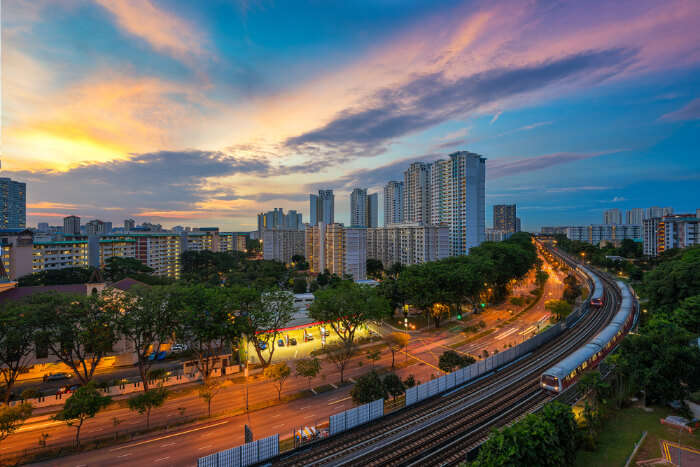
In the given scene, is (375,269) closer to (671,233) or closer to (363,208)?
(363,208)

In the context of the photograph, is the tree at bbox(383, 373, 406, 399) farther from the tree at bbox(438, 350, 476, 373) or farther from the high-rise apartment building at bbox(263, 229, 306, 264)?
the high-rise apartment building at bbox(263, 229, 306, 264)

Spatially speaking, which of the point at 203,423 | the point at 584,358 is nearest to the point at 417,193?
the point at 584,358

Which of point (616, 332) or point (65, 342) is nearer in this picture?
point (65, 342)

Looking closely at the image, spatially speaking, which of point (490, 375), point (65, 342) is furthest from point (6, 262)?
point (490, 375)

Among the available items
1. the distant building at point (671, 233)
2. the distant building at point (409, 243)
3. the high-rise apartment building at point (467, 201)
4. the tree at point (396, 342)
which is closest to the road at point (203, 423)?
the tree at point (396, 342)

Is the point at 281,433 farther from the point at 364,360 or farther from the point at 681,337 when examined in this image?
the point at 681,337

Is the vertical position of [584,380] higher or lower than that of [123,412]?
higher

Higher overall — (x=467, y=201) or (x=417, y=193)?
(x=417, y=193)
